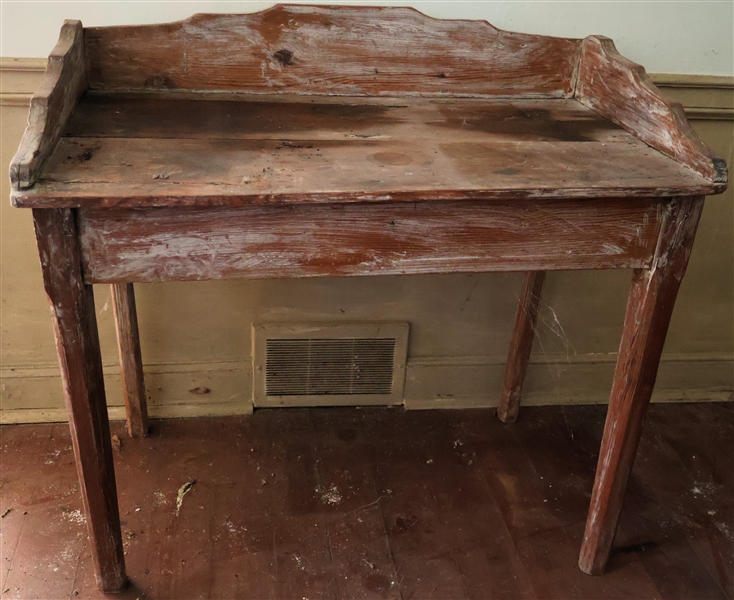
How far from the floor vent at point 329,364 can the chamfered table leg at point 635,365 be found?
70cm

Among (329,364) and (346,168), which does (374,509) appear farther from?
(346,168)

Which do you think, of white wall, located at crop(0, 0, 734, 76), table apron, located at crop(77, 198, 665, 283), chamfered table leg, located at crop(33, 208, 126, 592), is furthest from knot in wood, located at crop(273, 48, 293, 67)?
chamfered table leg, located at crop(33, 208, 126, 592)

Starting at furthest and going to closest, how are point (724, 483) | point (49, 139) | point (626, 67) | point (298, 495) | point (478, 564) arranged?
point (724, 483) < point (298, 495) < point (478, 564) < point (626, 67) < point (49, 139)

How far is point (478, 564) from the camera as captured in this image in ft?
5.45

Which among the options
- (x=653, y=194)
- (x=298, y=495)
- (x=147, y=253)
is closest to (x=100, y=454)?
Result: (x=147, y=253)

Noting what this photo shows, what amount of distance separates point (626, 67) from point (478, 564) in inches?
45.0

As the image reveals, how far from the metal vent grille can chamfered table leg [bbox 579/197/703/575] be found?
722mm

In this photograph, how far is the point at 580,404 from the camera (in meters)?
2.29

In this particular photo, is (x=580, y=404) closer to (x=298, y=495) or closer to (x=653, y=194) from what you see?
(x=298, y=495)

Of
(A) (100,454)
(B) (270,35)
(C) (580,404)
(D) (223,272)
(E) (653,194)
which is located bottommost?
(C) (580,404)

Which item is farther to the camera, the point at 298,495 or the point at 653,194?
the point at 298,495

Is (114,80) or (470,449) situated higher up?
(114,80)

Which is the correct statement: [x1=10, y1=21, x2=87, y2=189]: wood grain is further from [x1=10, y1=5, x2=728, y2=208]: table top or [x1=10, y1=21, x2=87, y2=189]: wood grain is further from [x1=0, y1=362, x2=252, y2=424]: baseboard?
[x1=0, y1=362, x2=252, y2=424]: baseboard

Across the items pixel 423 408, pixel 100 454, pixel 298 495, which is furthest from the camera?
pixel 423 408
